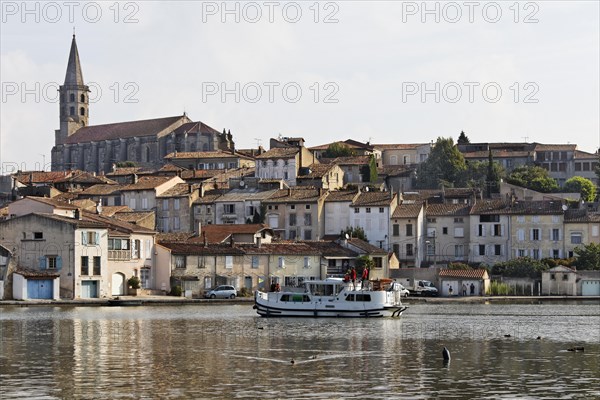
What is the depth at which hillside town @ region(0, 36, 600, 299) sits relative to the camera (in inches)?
3573

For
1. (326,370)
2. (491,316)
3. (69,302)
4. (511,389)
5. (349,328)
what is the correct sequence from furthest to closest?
(69,302)
(491,316)
(349,328)
(326,370)
(511,389)

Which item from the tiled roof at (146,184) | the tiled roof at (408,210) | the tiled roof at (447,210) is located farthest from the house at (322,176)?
the tiled roof at (146,184)

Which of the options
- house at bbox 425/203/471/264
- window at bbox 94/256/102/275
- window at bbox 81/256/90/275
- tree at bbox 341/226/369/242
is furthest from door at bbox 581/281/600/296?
window at bbox 81/256/90/275

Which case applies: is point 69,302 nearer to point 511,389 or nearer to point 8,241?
point 8,241

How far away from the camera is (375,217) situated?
122 metres

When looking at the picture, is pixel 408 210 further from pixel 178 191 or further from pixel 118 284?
pixel 118 284

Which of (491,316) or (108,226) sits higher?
(108,226)

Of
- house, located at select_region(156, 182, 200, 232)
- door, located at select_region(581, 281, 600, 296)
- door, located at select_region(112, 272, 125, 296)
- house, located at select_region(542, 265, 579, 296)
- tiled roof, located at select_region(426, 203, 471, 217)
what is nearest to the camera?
door, located at select_region(112, 272, 125, 296)

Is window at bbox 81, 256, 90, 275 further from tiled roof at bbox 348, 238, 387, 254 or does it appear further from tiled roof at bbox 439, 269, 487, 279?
tiled roof at bbox 439, 269, 487, 279

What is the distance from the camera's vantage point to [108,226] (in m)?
93.0

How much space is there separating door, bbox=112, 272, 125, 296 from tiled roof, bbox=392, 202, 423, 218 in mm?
35121

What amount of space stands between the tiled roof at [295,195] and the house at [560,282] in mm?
23976

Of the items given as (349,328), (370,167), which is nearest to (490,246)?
(370,167)

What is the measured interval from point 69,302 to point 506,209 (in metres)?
50.9
